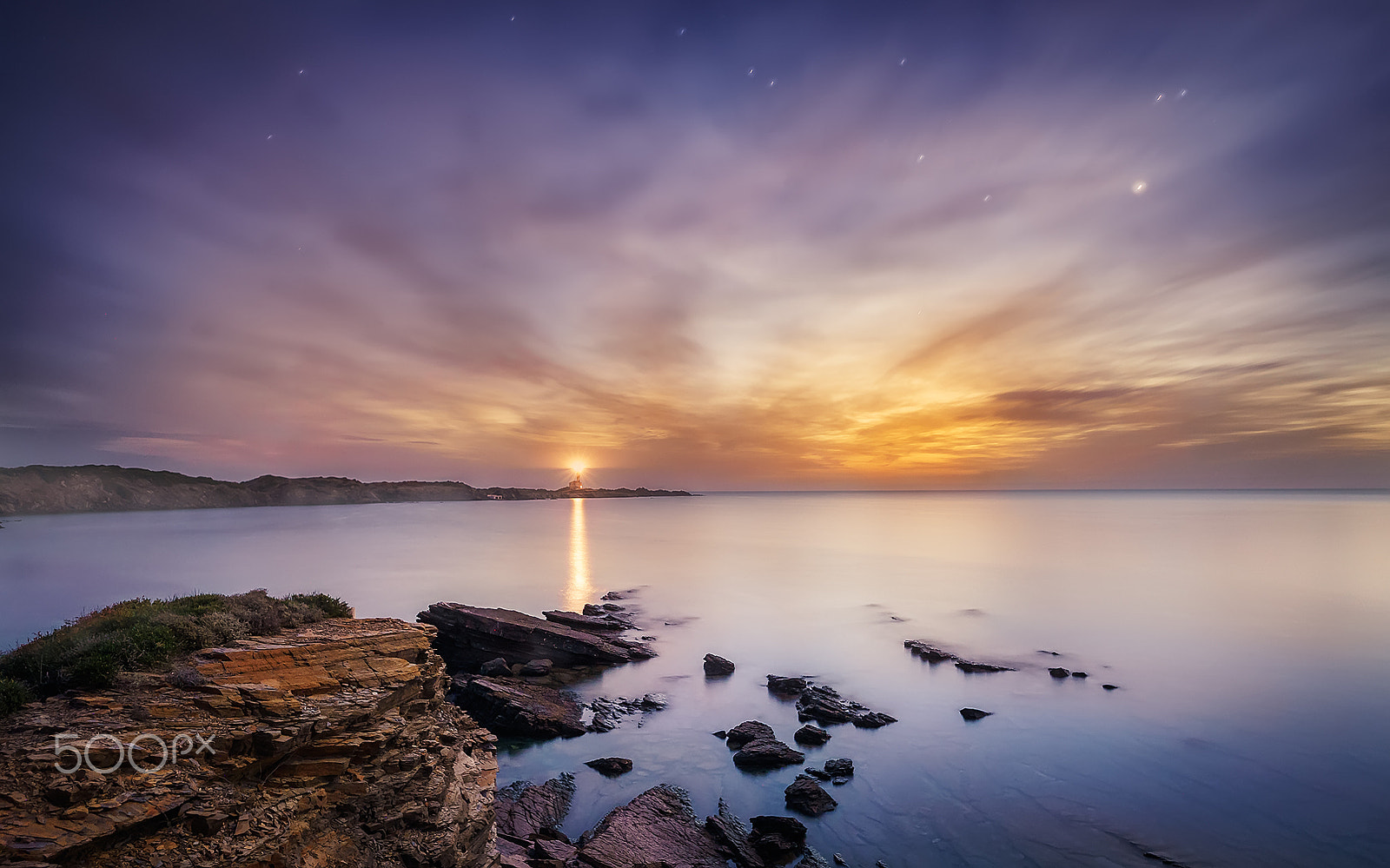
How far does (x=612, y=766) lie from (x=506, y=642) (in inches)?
503

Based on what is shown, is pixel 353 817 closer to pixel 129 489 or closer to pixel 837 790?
pixel 837 790

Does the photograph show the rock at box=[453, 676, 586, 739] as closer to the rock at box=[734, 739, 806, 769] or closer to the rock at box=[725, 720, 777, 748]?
the rock at box=[725, 720, 777, 748]

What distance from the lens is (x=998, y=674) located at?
27.7m

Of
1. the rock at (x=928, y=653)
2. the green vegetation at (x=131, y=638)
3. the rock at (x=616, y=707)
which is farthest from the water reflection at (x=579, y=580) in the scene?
the green vegetation at (x=131, y=638)

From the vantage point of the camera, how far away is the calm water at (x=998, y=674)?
51.2ft

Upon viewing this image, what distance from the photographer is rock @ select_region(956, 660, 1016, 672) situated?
28234mm

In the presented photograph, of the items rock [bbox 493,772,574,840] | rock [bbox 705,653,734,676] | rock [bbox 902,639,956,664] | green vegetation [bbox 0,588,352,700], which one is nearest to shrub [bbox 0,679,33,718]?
green vegetation [bbox 0,588,352,700]

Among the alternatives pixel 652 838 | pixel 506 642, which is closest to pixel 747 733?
pixel 652 838

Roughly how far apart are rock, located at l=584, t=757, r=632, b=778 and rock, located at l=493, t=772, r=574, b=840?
1.10 meters

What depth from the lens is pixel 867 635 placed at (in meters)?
35.2

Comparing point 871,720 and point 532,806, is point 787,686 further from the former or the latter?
point 532,806

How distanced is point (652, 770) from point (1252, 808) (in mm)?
18667

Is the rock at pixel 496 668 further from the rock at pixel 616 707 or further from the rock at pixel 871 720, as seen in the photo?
the rock at pixel 871 720

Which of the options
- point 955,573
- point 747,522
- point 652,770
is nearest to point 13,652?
point 652,770
